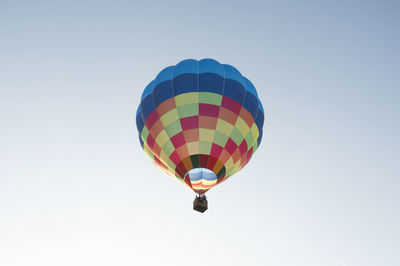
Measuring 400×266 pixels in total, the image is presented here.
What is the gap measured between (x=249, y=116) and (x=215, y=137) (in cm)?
133

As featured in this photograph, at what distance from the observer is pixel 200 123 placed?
26.5 ft

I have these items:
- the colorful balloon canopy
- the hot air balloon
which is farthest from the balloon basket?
the colorful balloon canopy

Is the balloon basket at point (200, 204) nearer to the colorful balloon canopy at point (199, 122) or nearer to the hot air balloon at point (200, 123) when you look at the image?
the hot air balloon at point (200, 123)

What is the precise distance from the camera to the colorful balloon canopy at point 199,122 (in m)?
7.96

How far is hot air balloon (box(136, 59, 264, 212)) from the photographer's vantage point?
7957 mm

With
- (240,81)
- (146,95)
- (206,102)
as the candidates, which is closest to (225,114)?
(206,102)

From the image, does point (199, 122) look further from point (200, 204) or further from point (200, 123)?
point (200, 204)

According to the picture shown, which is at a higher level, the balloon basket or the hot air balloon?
the hot air balloon

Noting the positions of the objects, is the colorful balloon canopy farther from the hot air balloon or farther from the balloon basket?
the balloon basket

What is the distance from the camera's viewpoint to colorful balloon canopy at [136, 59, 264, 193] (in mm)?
7965

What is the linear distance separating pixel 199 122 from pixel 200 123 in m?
0.04

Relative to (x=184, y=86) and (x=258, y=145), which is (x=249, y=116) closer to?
(x=258, y=145)

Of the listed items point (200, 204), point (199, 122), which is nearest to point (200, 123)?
point (199, 122)

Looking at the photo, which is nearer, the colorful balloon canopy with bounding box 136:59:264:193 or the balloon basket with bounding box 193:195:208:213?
the balloon basket with bounding box 193:195:208:213
